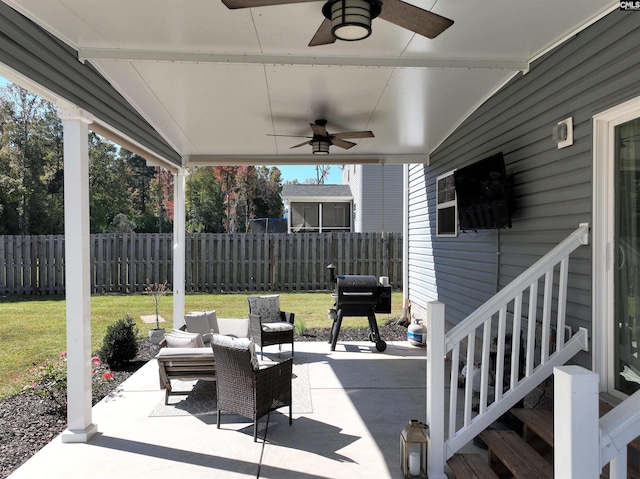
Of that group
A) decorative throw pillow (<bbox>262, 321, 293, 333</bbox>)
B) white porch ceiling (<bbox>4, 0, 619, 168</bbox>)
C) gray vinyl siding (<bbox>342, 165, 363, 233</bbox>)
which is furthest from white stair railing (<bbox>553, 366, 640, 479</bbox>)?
gray vinyl siding (<bbox>342, 165, 363, 233</bbox>)

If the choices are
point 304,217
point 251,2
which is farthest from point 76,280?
point 304,217

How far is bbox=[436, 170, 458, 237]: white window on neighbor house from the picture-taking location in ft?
20.1

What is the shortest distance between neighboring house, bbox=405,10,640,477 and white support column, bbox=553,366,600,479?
1.54m

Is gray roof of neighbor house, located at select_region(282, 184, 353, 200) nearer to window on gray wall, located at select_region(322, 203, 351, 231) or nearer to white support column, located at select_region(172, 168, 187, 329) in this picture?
window on gray wall, located at select_region(322, 203, 351, 231)

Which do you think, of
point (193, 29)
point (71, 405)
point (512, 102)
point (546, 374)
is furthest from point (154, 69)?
point (546, 374)

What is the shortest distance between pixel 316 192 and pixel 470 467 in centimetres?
1479

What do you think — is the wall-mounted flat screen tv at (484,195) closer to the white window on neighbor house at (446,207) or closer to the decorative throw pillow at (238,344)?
the white window on neighbor house at (446,207)

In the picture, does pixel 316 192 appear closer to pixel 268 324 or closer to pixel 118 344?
pixel 268 324

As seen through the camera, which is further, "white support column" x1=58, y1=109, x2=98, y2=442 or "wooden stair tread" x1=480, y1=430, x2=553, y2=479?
"white support column" x1=58, y1=109, x2=98, y2=442

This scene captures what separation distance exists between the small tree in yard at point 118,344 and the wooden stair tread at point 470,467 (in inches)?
165

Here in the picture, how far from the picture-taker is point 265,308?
6.64 meters

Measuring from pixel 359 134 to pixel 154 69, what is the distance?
84.4 inches

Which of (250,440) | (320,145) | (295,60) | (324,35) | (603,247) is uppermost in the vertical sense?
(295,60)

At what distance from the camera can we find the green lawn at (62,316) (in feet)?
19.1
